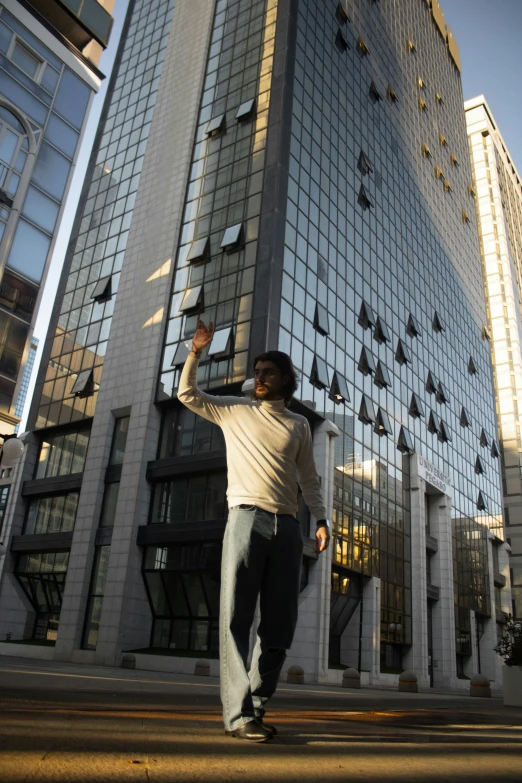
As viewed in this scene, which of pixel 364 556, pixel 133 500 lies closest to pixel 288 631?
pixel 133 500

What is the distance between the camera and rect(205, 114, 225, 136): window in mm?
34156

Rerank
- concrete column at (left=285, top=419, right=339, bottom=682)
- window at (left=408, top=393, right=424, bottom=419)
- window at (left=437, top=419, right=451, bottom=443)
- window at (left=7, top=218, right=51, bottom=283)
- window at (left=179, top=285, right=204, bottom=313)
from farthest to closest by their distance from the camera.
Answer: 1. window at (left=437, top=419, right=451, bottom=443)
2. window at (left=408, top=393, right=424, bottom=419)
3. window at (left=179, top=285, right=204, bottom=313)
4. concrete column at (left=285, top=419, right=339, bottom=682)
5. window at (left=7, top=218, right=51, bottom=283)

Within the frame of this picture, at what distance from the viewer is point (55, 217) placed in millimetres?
21875

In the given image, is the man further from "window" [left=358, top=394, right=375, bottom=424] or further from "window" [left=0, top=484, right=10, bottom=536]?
"window" [left=0, top=484, right=10, bottom=536]

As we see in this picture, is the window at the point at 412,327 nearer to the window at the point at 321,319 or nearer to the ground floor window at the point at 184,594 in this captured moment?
the window at the point at 321,319

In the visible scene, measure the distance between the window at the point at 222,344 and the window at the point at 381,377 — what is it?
1247 centimetres

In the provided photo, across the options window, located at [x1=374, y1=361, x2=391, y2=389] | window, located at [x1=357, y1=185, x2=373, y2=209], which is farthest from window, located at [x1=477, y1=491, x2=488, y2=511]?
window, located at [x1=357, y1=185, x2=373, y2=209]

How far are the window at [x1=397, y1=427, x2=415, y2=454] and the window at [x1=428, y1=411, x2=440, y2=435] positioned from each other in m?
4.34

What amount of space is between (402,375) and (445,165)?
95.4 feet

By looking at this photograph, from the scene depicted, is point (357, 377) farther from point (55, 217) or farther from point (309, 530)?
point (55, 217)

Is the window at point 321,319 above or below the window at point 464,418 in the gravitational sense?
below

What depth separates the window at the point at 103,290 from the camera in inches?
1387

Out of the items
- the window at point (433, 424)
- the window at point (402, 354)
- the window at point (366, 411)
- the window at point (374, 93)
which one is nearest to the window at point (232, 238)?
the window at point (366, 411)

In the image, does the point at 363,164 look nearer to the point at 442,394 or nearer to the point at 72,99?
the point at 442,394
